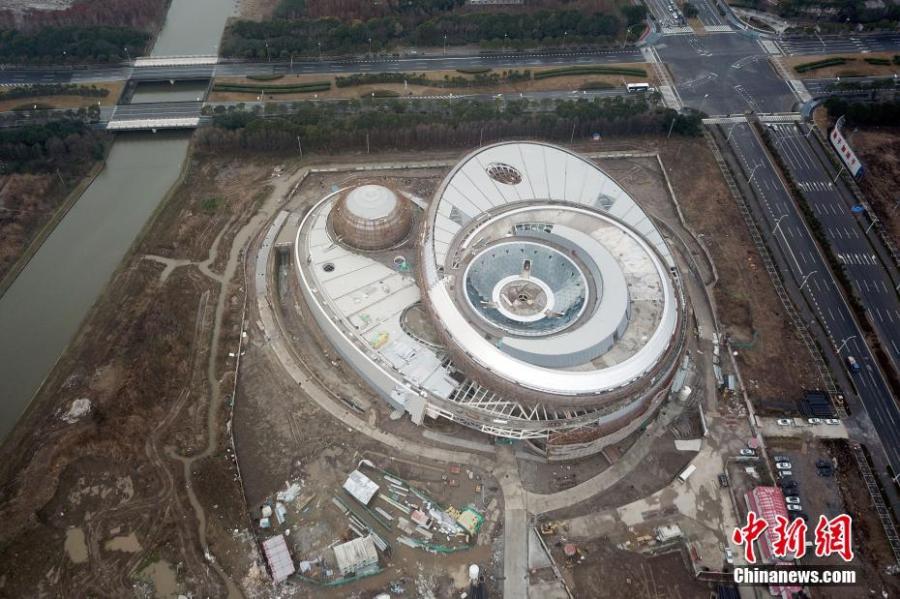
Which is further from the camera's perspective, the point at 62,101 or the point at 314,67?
the point at 314,67

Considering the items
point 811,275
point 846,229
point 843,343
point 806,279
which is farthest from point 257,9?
point 843,343

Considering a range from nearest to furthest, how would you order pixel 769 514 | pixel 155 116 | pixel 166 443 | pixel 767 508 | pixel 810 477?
1. pixel 769 514
2. pixel 767 508
3. pixel 810 477
4. pixel 166 443
5. pixel 155 116

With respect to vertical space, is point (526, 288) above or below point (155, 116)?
below

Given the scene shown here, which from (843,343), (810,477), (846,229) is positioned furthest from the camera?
(846,229)

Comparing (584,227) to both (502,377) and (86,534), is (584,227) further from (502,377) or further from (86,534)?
(86,534)

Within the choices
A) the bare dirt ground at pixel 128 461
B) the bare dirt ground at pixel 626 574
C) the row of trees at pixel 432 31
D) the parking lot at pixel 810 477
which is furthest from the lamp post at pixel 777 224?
the bare dirt ground at pixel 128 461

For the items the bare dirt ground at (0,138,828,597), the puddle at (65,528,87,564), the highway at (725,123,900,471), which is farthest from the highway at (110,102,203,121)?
the highway at (725,123,900,471)

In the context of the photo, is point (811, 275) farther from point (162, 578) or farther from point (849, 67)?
point (162, 578)

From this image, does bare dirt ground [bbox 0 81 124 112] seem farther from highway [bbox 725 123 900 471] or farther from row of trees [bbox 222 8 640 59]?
highway [bbox 725 123 900 471]
